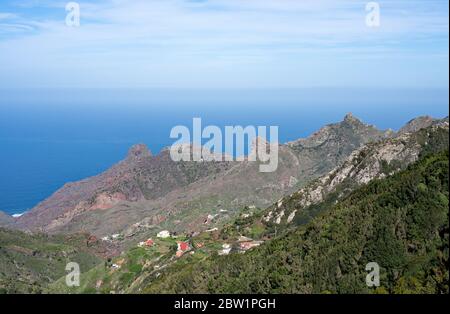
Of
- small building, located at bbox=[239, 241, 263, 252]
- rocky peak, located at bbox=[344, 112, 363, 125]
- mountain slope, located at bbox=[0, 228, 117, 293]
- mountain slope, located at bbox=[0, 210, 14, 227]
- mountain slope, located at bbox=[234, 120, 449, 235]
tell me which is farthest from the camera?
rocky peak, located at bbox=[344, 112, 363, 125]

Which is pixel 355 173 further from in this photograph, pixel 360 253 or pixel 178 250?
pixel 360 253

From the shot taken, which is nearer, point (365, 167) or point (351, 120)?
point (365, 167)

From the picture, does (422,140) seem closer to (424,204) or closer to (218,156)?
(424,204)
